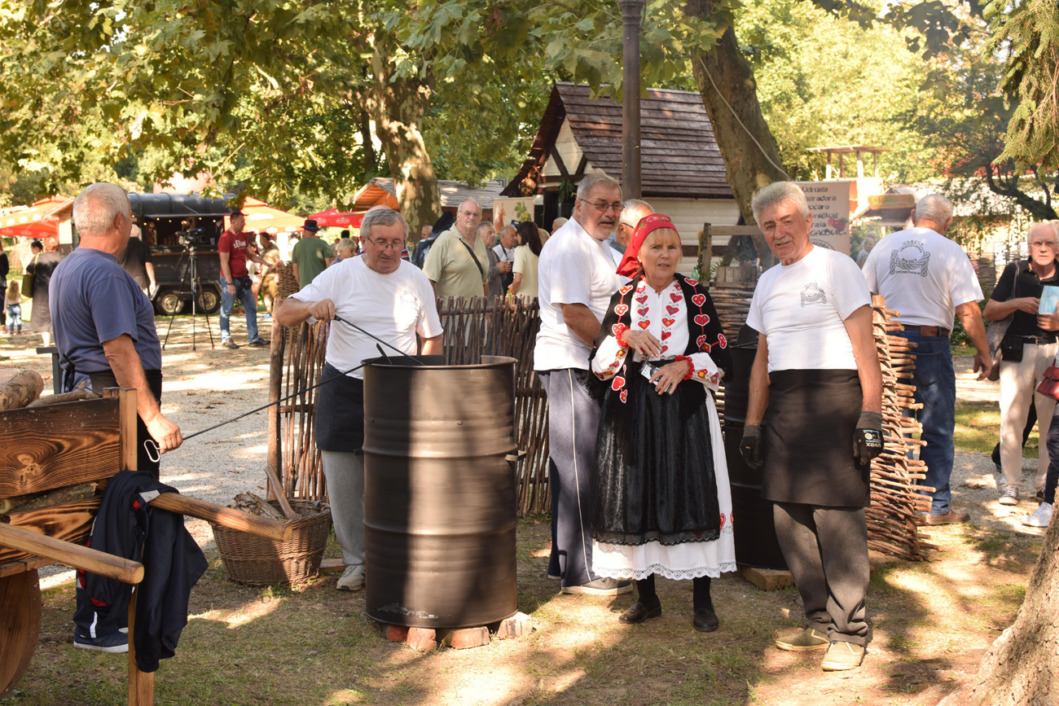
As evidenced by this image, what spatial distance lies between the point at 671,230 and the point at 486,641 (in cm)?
209

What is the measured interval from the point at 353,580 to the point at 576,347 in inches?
68.3

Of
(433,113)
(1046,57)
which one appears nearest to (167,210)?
(433,113)

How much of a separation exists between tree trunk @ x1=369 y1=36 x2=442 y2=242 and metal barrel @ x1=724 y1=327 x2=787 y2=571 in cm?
1514

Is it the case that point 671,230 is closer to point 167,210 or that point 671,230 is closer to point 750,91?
point 750,91

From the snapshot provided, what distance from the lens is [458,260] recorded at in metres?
9.34

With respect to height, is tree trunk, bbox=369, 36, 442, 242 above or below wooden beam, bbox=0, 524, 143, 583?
above

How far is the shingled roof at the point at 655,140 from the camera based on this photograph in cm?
2002

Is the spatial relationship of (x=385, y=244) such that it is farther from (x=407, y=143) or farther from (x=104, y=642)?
(x=407, y=143)

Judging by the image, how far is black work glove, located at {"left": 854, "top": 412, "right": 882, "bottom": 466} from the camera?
14.4 feet

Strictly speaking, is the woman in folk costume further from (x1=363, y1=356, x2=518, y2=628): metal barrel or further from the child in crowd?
the child in crowd

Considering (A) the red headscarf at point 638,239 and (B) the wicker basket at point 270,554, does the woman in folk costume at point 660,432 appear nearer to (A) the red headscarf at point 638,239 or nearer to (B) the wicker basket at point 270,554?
(A) the red headscarf at point 638,239

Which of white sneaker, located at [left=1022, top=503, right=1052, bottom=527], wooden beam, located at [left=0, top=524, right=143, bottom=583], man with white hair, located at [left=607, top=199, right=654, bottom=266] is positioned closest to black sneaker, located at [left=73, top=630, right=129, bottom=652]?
wooden beam, located at [left=0, top=524, right=143, bottom=583]

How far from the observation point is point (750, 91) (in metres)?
10.5

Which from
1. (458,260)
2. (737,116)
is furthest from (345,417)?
(737,116)
